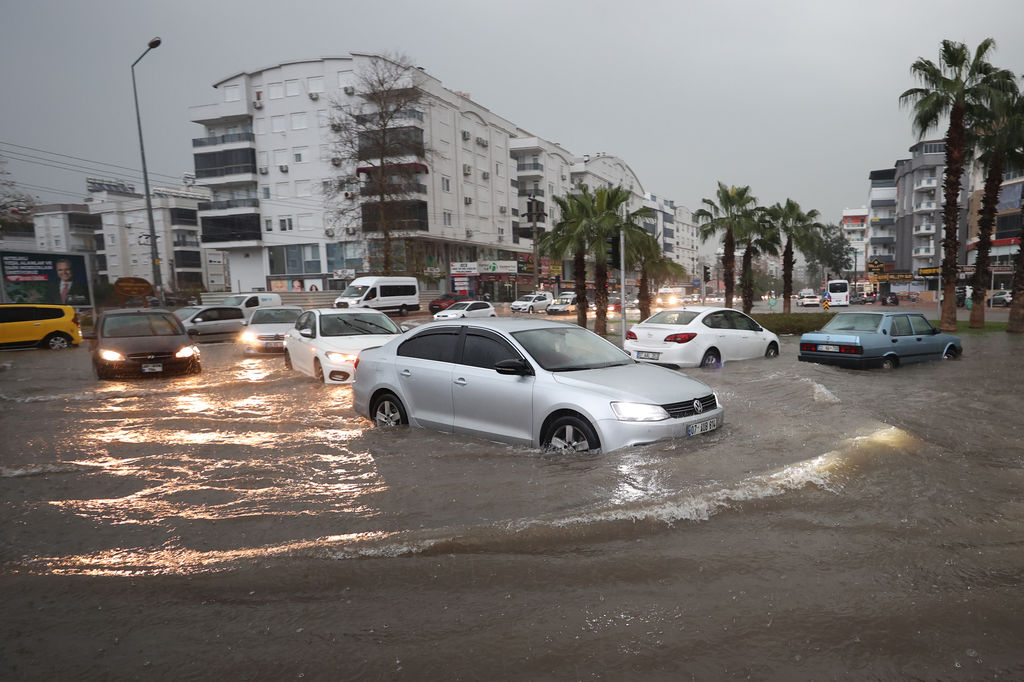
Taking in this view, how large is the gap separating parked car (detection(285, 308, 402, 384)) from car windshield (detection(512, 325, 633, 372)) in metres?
5.32

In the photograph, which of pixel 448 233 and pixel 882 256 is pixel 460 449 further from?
pixel 882 256

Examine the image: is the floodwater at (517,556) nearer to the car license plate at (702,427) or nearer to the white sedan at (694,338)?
the car license plate at (702,427)

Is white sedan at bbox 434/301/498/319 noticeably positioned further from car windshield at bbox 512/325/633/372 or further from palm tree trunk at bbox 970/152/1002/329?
car windshield at bbox 512/325/633/372

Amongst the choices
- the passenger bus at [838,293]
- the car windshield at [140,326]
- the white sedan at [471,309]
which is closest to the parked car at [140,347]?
the car windshield at [140,326]

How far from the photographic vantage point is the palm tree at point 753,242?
110 ft

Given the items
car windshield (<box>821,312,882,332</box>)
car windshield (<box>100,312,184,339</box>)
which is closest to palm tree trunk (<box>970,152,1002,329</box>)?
car windshield (<box>821,312,882,332</box>)

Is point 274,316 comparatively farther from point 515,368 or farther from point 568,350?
point 515,368

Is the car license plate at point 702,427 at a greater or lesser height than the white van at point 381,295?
lesser

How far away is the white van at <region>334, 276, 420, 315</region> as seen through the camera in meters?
36.4

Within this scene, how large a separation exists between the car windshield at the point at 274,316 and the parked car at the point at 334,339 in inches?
211

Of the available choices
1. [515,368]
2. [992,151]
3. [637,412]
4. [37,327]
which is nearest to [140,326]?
[37,327]

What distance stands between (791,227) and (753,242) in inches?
91.3

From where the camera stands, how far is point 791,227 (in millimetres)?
36625

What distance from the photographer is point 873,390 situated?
1027 cm
